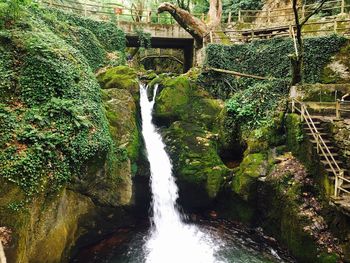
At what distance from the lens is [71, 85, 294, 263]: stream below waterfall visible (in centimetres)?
1014

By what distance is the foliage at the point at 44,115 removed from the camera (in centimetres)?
772

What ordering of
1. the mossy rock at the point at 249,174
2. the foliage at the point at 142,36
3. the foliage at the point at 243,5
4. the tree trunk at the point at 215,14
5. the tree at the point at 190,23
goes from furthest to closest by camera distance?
the foliage at the point at 243,5 → the foliage at the point at 142,36 → the tree trunk at the point at 215,14 → the tree at the point at 190,23 → the mossy rock at the point at 249,174

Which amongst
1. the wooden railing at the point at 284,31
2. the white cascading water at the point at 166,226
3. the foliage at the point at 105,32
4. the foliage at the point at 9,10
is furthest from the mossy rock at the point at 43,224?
the wooden railing at the point at 284,31

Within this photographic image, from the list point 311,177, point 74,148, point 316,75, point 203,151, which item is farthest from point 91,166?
point 316,75

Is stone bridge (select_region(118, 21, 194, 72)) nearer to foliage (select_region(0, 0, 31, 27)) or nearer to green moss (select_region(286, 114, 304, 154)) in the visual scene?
foliage (select_region(0, 0, 31, 27))

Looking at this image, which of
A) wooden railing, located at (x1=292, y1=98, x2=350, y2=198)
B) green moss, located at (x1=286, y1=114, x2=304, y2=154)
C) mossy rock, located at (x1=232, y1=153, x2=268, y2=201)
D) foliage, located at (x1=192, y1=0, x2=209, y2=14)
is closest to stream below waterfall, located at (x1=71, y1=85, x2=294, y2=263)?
mossy rock, located at (x1=232, y1=153, x2=268, y2=201)

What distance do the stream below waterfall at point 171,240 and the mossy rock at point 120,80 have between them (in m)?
3.09

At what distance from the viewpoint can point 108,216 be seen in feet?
37.4

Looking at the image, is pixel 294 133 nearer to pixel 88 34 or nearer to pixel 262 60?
pixel 262 60

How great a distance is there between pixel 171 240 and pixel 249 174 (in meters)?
4.37

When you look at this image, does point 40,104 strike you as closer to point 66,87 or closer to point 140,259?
point 66,87

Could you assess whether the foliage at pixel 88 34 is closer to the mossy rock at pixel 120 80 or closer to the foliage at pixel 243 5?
the mossy rock at pixel 120 80

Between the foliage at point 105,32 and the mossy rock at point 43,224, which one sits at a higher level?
→ the foliage at point 105,32

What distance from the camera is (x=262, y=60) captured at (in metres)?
18.1
